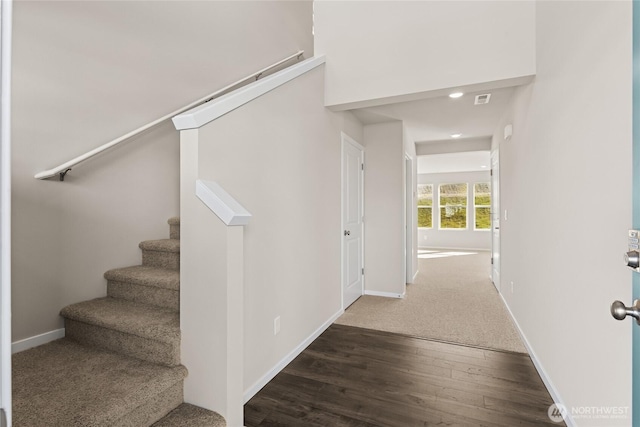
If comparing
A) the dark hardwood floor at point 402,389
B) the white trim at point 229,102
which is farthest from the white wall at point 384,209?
the white trim at point 229,102

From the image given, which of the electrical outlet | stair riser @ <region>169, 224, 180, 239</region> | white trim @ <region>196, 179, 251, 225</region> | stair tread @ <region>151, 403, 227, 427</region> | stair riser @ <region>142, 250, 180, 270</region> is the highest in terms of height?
white trim @ <region>196, 179, 251, 225</region>

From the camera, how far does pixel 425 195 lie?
32.8 ft

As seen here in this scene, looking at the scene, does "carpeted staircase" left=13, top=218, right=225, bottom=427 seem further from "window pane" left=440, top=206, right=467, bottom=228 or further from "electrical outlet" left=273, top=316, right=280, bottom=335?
"window pane" left=440, top=206, right=467, bottom=228

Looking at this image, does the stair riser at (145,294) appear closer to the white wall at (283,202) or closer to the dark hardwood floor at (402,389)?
the white wall at (283,202)

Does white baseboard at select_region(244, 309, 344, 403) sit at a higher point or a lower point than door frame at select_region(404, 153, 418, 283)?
lower

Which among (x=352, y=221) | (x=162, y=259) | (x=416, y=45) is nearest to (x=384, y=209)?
(x=352, y=221)

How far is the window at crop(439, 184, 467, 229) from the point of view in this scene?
31.1 ft

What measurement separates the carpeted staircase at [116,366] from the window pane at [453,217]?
8.98 meters

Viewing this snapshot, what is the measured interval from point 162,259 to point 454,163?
24.5 ft

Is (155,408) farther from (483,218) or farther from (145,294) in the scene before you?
(483,218)

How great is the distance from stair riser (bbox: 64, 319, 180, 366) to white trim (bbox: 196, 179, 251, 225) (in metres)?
0.74

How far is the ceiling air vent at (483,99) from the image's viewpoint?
3.37 metres

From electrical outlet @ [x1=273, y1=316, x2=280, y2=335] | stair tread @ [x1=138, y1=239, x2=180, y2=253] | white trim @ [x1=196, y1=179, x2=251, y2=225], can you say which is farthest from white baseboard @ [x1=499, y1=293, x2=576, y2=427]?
stair tread @ [x1=138, y1=239, x2=180, y2=253]

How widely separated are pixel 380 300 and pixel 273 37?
3812 millimetres
